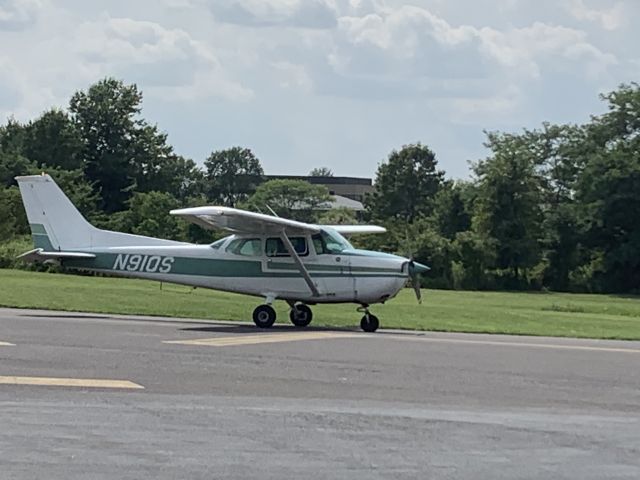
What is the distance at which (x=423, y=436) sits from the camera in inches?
416

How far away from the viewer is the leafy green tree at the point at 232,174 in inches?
6196

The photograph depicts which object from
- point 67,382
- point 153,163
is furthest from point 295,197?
point 67,382

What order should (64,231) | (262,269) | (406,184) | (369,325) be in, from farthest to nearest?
(406,184), (64,231), (262,269), (369,325)

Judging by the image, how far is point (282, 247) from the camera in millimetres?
24453

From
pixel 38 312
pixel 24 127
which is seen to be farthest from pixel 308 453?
pixel 24 127

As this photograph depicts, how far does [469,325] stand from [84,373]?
15.2 m

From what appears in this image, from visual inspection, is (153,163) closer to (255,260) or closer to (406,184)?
(406,184)

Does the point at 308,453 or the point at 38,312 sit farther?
the point at 38,312

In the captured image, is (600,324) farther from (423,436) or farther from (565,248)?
(565,248)

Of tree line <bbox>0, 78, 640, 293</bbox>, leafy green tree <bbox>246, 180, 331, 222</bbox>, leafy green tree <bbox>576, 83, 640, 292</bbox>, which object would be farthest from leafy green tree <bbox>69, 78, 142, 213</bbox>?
leafy green tree <bbox>576, 83, 640, 292</bbox>

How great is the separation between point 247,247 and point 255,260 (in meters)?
0.31

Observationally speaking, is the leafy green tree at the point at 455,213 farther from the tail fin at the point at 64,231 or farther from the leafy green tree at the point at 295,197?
the tail fin at the point at 64,231

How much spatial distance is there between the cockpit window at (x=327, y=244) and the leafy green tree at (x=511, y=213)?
5640 cm

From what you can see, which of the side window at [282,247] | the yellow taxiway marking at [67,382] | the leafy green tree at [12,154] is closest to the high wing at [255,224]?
the side window at [282,247]
